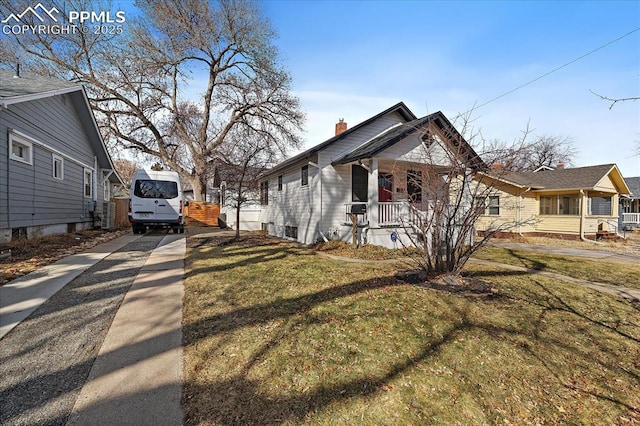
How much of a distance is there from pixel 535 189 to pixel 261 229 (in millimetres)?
16336

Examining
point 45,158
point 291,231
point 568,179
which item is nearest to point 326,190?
point 291,231

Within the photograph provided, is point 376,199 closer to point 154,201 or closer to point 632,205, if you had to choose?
point 154,201

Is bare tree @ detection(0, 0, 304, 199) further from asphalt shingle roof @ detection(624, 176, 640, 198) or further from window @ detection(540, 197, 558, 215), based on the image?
asphalt shingle roof @ detection(624, 176, 640, 198)

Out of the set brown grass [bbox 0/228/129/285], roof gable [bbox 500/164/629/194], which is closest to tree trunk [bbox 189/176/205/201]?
brown grass [bbox 0/228/129/285]

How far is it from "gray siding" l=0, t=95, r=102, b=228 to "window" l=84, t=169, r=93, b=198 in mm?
380

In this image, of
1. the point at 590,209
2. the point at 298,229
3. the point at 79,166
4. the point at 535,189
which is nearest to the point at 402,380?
the point at 298,229

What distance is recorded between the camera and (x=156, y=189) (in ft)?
39.6

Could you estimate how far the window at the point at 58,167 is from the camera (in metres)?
10.5

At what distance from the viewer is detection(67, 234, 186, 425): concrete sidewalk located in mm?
2199

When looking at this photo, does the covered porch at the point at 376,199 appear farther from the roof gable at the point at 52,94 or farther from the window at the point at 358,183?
the roof gable at the point at 52,94

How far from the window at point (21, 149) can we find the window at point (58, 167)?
169 cm

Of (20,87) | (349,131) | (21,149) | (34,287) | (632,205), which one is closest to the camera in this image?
(34,287)

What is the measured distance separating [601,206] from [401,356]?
22.5 metres

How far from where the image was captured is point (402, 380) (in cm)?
269
